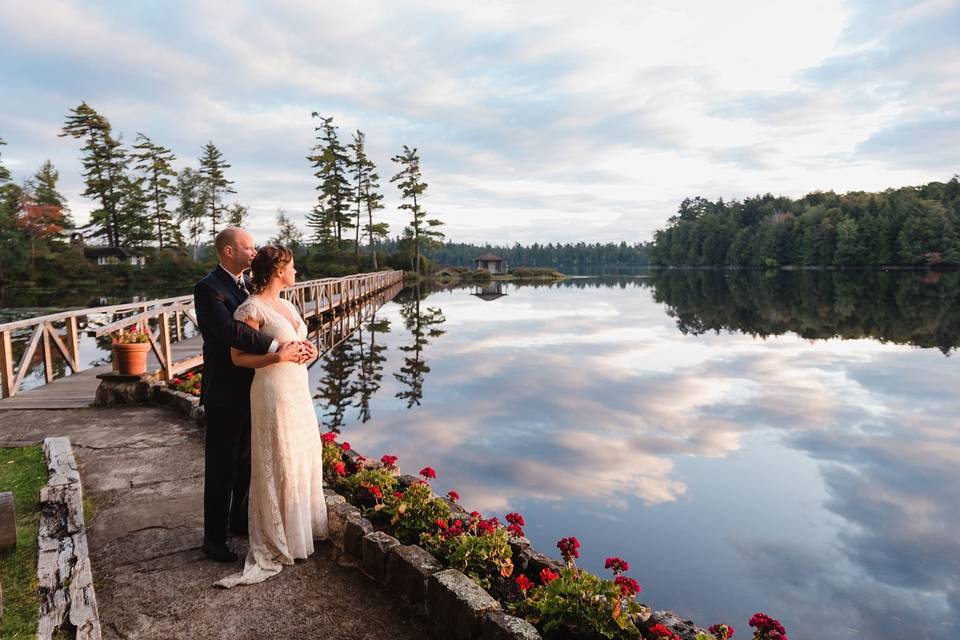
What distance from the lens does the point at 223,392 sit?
349cm

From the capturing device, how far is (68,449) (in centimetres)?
534

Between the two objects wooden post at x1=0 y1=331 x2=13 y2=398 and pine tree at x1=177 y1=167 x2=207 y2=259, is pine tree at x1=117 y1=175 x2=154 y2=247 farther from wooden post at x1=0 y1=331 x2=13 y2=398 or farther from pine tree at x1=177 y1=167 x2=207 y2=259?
wooden post at x1=0 y1=331 x2=13 y2=398

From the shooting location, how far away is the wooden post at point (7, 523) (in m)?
3.51

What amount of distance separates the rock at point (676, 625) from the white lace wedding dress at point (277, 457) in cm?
213

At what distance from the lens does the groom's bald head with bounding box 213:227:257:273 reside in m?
3.53

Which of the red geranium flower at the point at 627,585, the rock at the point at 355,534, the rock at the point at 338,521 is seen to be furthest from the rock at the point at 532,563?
the rock at the point at 338,521

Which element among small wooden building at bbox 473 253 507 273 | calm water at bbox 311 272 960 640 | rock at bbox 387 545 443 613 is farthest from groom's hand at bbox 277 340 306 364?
small wooden building at bbox 473 253 507 273

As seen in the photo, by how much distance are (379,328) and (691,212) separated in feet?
435

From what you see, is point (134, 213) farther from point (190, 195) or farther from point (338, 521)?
point (338, 521)

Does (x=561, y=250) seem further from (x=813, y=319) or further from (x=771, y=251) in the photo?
(x=813, y=319)

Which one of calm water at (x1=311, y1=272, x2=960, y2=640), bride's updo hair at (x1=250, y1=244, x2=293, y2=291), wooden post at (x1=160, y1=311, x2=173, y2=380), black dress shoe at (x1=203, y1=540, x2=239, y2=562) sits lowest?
calm water at (x1=311, y1=272, x2=960, y2=640)

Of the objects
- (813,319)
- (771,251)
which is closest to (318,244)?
(813,319)

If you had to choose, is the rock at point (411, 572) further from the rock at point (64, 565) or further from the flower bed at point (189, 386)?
the flower bed at point (189, 386)

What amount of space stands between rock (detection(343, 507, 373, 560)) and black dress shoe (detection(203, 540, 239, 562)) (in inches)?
27.5
